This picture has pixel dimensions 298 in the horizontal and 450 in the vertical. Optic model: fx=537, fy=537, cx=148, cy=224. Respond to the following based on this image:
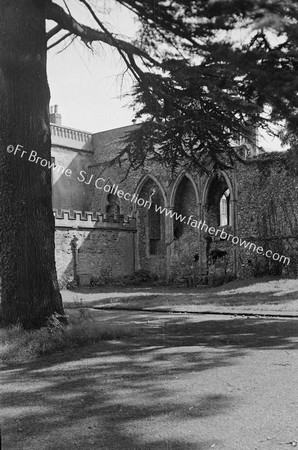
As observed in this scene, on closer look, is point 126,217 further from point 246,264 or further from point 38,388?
point 38,388

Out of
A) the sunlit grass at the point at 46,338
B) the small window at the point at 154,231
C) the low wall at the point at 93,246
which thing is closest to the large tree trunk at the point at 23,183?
the sunlit grass at the point at 46,338

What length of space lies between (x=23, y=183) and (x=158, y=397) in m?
3.88

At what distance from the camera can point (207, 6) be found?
5559 millimetres

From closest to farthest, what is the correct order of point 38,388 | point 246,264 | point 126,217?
point 38,388, point 246,264, point 126,217

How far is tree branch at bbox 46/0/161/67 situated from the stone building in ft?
35.4

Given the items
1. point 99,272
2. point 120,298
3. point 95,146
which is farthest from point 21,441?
point 95,146

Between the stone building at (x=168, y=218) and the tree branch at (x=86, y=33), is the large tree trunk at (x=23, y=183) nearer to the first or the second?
the tree branch at (x=86, y=33)

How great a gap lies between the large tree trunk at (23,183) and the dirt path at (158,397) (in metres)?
1.14

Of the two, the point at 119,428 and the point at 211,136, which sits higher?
the point at 211,136

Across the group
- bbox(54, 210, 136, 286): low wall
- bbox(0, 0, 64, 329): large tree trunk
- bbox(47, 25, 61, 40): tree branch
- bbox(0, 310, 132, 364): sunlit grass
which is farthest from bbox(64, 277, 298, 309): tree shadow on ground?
bbox(47, 25, 61, 40): tree branch

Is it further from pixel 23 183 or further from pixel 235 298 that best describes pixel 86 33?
pixel 235 298

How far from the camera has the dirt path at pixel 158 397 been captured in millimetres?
3504

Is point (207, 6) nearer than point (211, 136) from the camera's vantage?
Yes

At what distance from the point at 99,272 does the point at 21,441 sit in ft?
68.1
